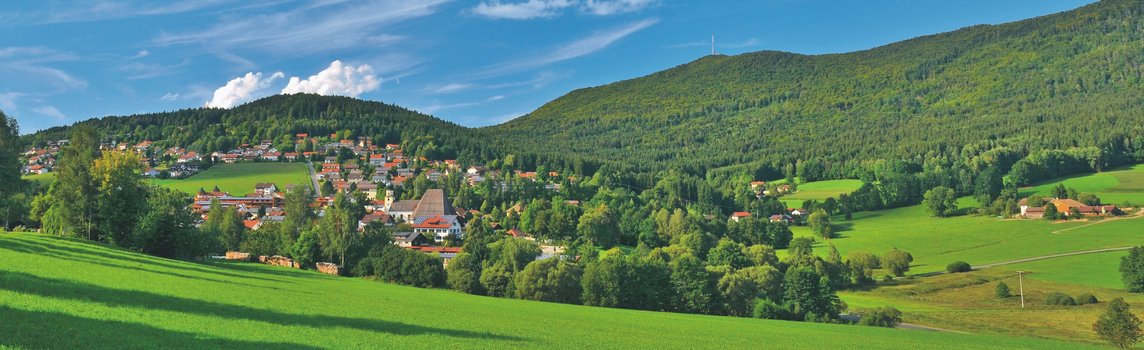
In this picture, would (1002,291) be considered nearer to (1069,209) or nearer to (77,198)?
(1069,209)

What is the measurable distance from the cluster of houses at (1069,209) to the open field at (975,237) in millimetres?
4538

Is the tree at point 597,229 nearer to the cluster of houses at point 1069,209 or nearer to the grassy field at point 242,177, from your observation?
the cluster of houses at point 1069,209

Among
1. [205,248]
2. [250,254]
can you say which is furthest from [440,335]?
[250,254]

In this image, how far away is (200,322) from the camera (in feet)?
72.1

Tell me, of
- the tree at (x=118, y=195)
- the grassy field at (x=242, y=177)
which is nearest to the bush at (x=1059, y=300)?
the tree at (x=118, y=195)

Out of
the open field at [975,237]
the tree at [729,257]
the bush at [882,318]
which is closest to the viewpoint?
the bush at [882,318]

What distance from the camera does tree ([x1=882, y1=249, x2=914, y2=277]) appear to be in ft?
275

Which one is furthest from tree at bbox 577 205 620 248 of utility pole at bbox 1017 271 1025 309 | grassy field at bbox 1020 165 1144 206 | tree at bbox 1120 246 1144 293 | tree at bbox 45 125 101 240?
grassy field at bbox 1020 165 1144 206

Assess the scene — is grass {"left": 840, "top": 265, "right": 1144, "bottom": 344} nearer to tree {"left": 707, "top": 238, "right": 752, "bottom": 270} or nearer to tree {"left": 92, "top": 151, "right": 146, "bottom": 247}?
tree {"left": 707, "top": 238, "right": 752, "bottom": 270}

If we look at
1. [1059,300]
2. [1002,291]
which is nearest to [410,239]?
[1002,291]

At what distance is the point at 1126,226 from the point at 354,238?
10248 cm

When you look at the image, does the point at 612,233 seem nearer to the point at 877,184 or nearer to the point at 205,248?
the point at 205,248

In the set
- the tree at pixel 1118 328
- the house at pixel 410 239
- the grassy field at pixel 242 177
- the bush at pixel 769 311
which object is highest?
the grassy field at pixel 242 177

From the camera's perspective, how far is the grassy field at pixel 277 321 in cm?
1925
